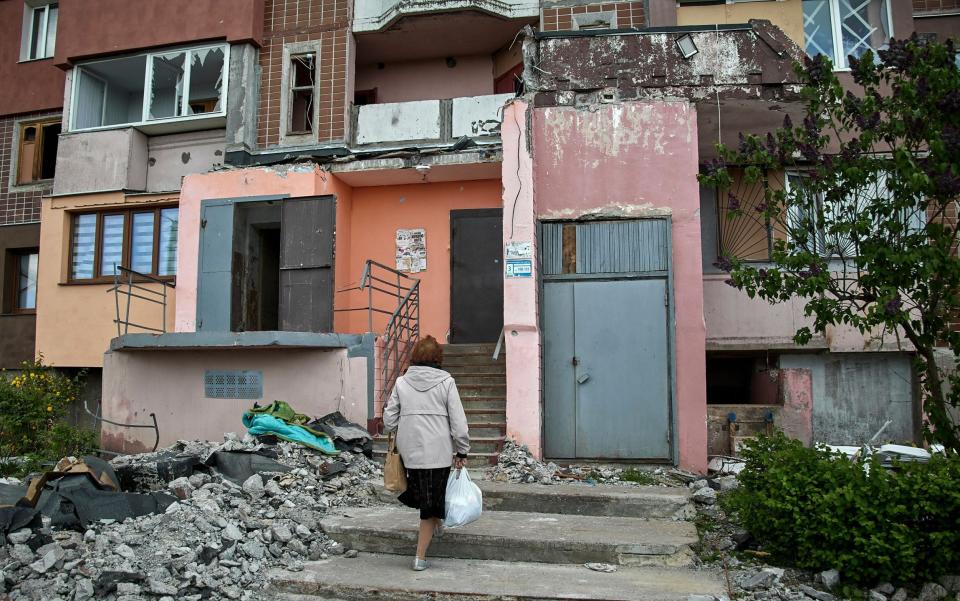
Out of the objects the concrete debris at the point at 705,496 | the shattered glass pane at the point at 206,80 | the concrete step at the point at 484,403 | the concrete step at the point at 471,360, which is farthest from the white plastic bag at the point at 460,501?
the shattered glass pane at the point at 206,80

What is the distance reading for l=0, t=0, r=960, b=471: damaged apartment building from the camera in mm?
9586

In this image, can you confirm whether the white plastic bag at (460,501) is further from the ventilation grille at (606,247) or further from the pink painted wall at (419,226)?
the pink painted wall at (419,226)

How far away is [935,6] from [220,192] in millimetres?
12581

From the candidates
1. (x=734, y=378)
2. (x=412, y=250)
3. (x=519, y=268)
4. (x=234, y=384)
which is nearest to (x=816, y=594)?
(x=519, y=268)

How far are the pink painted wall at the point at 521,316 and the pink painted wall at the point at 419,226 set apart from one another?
321 centimetres

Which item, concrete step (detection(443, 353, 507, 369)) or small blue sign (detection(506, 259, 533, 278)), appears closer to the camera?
small blue sign (detection(506, 259, 533, 278))

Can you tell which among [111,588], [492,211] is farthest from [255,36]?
[111,588]

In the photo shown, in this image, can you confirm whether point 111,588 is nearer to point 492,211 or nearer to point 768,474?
point 768,474

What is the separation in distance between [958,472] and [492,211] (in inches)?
347

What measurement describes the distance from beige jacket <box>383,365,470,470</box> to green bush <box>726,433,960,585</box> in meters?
2.46

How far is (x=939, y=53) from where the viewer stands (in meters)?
5.90

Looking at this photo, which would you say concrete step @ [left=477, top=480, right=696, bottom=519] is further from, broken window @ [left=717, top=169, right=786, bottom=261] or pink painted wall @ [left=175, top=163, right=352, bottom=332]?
pink painted wall @ [left=175, top=163, right=352, bottom=332]

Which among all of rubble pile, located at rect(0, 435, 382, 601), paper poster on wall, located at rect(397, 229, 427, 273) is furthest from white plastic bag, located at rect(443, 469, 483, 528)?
paper poster on wall, located at rect(397, 229, 427, 273)

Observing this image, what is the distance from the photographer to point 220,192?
1277cm
